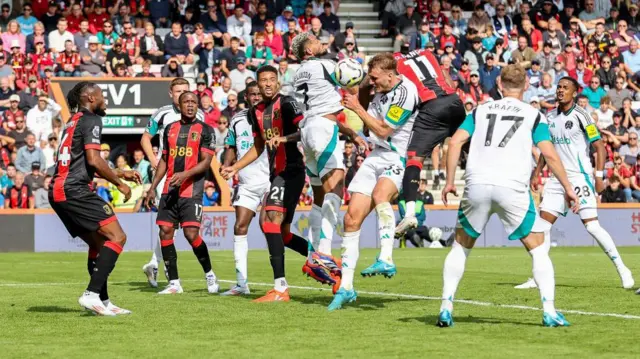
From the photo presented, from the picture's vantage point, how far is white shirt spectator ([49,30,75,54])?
2886 centimetres

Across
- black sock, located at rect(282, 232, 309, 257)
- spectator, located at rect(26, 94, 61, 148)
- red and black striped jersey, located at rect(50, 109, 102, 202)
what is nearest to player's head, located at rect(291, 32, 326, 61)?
black sock, located at rect(282, 232, 309, 257)

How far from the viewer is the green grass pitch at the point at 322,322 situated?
827cm

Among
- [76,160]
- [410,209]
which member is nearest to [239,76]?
[410,209]

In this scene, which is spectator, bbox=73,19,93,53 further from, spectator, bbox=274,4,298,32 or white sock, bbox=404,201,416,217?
white sock, bbox=404,201,416,217

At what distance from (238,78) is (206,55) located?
1.26m

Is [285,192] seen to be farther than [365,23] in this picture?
No

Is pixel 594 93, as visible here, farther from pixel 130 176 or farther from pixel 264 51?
pixel 130 176

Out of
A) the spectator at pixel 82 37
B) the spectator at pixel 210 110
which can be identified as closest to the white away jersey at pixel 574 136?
the spectator at pixel 210 110

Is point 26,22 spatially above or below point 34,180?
above

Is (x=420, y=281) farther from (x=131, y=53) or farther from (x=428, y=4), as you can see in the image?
(x=428, y=4)

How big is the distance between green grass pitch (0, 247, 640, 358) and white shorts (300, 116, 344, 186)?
4.85 ft

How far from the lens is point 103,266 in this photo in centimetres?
1075

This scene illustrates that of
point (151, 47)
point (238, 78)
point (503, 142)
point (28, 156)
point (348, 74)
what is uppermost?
point (151, 47)

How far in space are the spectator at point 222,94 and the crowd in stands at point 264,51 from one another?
3cm
